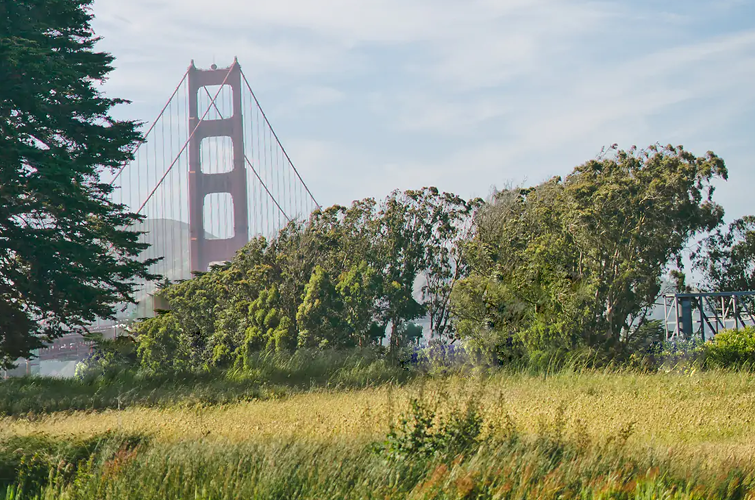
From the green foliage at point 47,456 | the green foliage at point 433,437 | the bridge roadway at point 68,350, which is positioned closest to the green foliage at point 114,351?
the green foliage at point 47,456

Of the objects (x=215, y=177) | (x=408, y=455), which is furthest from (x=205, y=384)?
(x=215, y=177)

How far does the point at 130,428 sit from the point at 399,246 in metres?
10.8

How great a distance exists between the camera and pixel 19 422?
345 inches

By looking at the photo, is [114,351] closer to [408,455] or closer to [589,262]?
[589,262]

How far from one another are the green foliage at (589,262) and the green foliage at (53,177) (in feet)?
22.5

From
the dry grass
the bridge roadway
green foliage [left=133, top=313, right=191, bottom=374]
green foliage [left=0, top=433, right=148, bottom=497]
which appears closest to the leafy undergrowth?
the dry grass

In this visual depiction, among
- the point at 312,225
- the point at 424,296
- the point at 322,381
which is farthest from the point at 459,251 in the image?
the point at 322,381

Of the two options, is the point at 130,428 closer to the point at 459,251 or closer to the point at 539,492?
the point at 539,492

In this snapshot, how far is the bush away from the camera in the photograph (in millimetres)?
12477

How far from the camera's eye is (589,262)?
13.9 m

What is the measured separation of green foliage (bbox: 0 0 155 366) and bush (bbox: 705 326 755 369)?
1050 centimetres

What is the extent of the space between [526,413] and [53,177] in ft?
30.7

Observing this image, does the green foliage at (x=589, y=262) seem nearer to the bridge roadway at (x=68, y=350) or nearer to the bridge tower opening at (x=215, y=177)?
the bridge tower opening at (x=215, y=177)

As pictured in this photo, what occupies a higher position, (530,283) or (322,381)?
(530,283)
